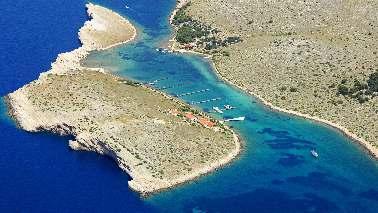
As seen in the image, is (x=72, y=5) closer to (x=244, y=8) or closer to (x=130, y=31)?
(x=130, y=31)

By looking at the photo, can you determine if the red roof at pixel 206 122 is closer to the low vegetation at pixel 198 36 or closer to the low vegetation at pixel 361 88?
the low vegetation at pixel 361 88

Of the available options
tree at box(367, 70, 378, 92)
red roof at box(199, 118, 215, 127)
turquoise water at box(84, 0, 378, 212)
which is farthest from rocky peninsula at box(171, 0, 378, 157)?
red roof at box(199, 118, 215, 127)

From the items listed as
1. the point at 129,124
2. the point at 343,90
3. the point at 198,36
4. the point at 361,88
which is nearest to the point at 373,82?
the point at 361,88

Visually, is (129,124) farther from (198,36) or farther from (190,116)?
(198,36)

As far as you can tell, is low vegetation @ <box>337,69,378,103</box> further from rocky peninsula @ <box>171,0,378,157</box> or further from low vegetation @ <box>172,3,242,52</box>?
low vegetation @ <box>172,3,242,52</box>

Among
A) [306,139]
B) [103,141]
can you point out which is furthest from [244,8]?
[103,141]

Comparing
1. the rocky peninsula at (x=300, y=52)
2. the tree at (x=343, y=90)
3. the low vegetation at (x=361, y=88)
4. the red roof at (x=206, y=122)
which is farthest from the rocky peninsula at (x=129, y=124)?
the low vegetation at (x=361, y=88)
